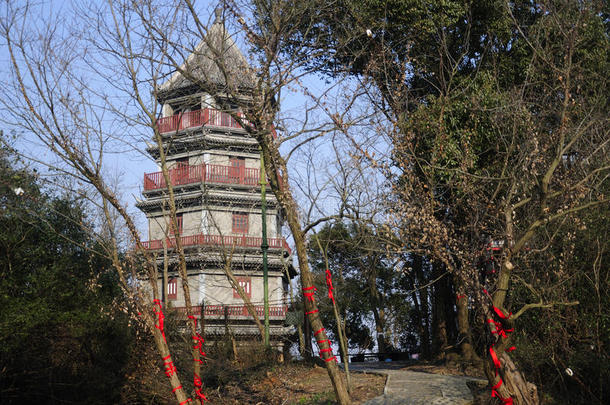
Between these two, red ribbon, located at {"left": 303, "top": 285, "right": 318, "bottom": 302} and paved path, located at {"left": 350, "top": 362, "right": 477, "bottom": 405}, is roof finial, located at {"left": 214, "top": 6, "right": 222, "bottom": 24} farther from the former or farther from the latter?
paved path, located at {"left": 350, "top": 362, "right": 477, "bottom": 405}

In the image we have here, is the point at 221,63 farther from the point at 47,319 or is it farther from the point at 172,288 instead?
the point at 172,288

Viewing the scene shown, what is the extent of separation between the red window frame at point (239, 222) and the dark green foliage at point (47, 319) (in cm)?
1360

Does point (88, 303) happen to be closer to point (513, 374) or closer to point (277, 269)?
point (513, 374)

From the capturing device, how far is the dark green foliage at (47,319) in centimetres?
1200

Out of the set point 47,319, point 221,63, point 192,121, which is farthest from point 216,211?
point 221,63

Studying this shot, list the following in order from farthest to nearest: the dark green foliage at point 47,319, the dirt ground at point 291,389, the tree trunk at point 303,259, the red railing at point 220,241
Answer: the red railing at point 220,241, the dark green foliage at point 47,319, the dirt ground at point 291,389, the tree trunk at point 303,259

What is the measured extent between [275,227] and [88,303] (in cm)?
1782

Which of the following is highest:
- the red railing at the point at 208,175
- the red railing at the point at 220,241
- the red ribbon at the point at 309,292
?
the red railing at the point at 208,175

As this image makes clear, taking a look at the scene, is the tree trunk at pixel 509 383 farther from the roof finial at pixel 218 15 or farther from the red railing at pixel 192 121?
the red railing at pixel 192 121

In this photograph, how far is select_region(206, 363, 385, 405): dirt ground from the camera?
1174cm

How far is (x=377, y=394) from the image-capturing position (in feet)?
38.0

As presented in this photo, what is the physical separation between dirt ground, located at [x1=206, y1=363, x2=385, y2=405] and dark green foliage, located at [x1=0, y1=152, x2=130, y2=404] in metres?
2.84

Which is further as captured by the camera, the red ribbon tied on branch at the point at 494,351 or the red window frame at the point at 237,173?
the red window frame at the point at 237,173

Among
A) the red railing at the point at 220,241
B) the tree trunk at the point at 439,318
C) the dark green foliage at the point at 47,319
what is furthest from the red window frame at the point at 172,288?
the tree trunk at the point at 439,318
